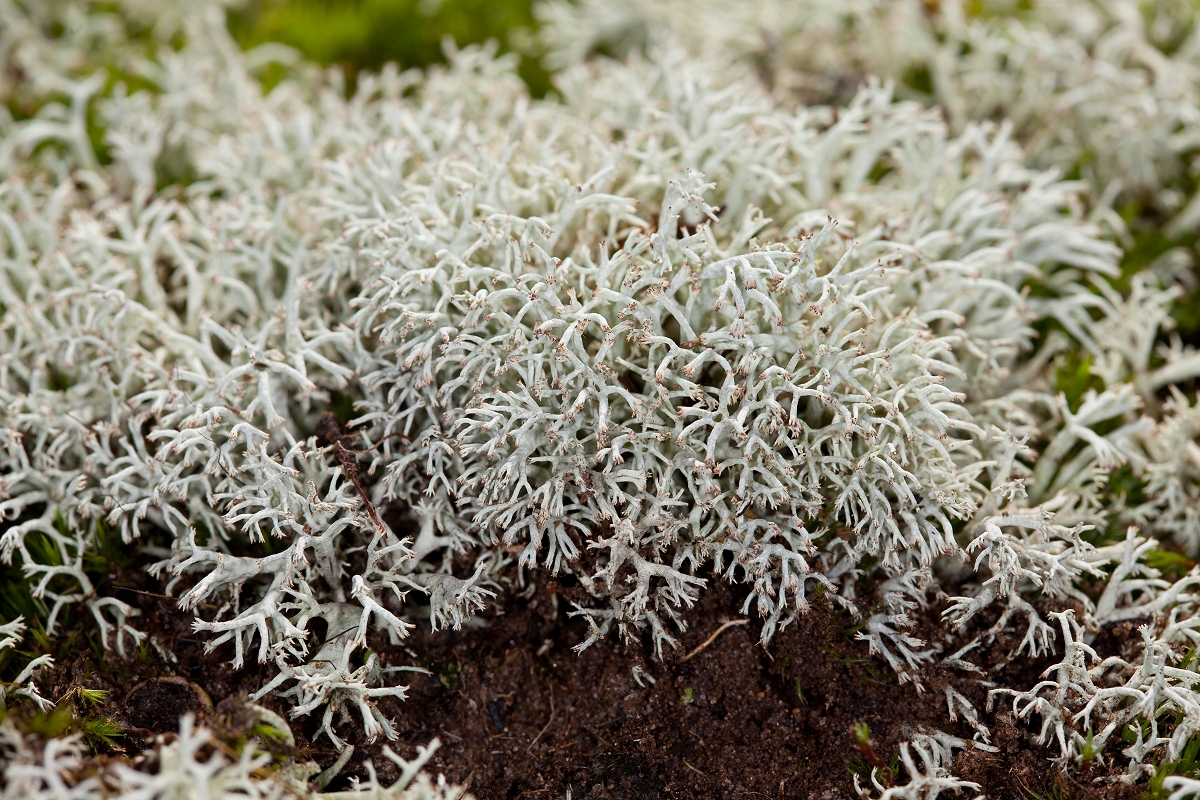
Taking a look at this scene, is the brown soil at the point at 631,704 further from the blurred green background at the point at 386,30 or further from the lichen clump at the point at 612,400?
the blurred green background at the point at 386,30

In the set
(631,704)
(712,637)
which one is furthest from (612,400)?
(631,704)

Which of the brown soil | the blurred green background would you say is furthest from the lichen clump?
the blurred green background

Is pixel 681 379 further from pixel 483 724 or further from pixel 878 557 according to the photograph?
pixel 483 724

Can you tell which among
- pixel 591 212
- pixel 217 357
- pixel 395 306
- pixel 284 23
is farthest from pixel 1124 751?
pixel 284 23

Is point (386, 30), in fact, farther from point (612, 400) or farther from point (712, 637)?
point (712, 637)

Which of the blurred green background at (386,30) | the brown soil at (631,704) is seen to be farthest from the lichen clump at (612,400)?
the blurred green background at (386,30)
